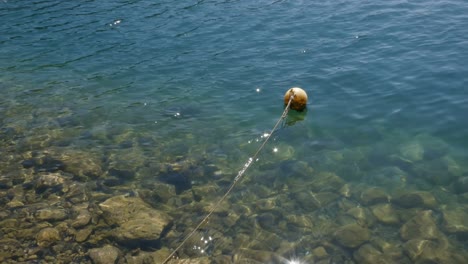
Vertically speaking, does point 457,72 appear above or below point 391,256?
above

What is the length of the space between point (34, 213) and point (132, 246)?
8.40 ft

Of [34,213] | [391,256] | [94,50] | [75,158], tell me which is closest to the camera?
[391,256]

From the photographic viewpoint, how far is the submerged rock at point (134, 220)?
8.29m

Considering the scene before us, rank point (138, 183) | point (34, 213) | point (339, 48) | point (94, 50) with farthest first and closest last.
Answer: point (94, 50) → point (339, 48) → point (138, 183) → point (34, 213)

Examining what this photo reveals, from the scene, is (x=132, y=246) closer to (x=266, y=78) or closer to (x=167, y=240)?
(x=167, y=240)

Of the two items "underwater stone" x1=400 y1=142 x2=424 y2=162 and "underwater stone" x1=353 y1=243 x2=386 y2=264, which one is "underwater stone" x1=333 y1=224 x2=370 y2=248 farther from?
"underwater stone" x1=400 y1=142 x2=424 y2=162

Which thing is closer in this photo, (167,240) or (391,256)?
(391,256)

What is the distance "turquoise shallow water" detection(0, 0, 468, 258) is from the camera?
10.1m

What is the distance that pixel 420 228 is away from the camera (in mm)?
8219

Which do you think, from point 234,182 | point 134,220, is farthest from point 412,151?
point 134,220

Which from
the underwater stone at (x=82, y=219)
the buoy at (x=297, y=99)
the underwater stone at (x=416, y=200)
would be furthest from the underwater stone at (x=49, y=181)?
the underwater stone at (x=416, y=200)

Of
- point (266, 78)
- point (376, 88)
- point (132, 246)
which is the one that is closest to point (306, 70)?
point (266, 78)

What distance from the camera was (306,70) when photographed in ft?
47.8

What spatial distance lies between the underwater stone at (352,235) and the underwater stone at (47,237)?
581 centimetres
